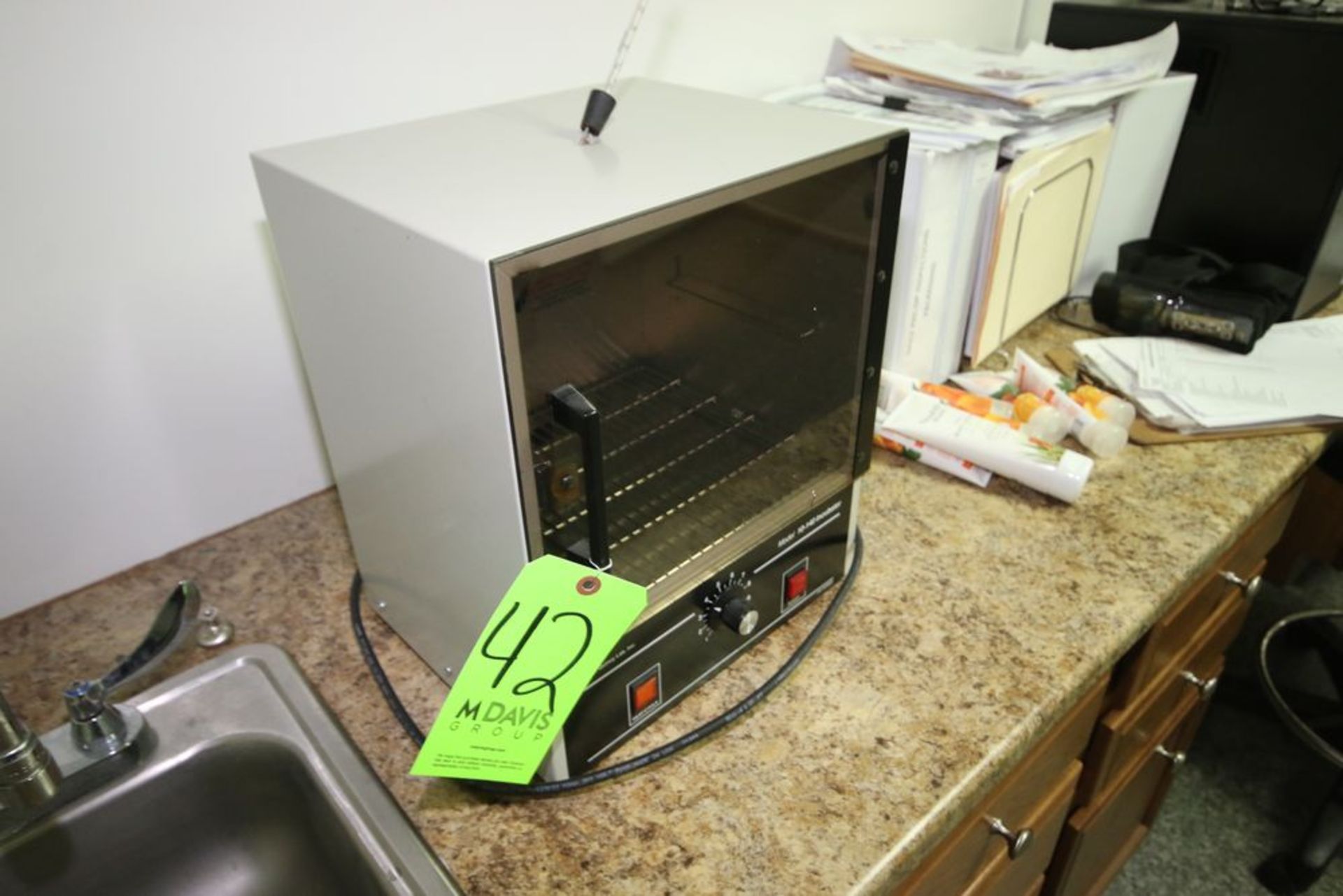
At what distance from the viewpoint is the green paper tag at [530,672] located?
0.58 metres

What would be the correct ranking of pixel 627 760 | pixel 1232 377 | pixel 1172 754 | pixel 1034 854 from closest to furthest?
pixel 627 760 → pixel 1034 854 → pixel 1232 377 → pixel 1172 754

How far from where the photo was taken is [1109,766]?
41.2 inches

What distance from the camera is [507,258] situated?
473 millimetres

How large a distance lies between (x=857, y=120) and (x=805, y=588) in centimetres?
40

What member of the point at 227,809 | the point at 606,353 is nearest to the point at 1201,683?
the point at 606,353

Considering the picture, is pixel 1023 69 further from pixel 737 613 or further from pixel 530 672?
pixel 530 672

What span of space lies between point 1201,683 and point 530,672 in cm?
99

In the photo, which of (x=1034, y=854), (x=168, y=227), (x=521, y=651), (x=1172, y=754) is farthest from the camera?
(x=1172, y=754)

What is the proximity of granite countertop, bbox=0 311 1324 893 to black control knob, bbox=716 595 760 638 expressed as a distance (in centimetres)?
7

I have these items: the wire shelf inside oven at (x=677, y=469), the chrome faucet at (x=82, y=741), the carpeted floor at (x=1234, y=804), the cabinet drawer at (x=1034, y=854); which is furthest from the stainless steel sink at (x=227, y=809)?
the carpeted floor at (x=1234, y=804)

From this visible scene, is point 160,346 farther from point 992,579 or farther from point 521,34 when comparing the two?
point 992,579

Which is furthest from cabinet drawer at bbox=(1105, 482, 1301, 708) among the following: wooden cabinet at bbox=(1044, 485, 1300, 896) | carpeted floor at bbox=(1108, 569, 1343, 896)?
carpeted floor at bbox=(1108, 569, 1343, 896)

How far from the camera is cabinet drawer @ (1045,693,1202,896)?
1.10 m

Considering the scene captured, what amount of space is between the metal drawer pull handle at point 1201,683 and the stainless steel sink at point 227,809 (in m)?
0.95
